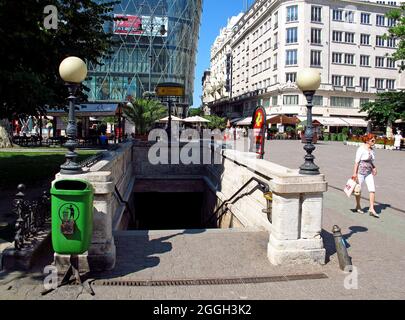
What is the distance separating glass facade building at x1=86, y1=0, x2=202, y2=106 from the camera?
6038 centimetres

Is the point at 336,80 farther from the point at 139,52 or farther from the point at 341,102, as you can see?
the point at 139,52

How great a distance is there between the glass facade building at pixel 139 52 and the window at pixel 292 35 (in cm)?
1686

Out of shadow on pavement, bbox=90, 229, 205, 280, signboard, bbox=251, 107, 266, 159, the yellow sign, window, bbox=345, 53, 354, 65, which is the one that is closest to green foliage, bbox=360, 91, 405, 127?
the yellow sign

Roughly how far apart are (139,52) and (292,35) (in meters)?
23.2

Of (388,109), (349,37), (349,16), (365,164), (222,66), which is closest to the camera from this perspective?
(365,164)

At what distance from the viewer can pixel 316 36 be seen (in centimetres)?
6050

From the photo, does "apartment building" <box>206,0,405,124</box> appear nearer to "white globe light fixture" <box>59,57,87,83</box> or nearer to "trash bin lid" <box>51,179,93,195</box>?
"white globe light fixture" <box>59,57,87,83</box>

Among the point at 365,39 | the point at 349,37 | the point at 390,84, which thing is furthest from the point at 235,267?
the point at 390,84

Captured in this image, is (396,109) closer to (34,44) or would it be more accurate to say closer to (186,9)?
(34,44)

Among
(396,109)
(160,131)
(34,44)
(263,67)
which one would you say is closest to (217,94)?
(263,67)

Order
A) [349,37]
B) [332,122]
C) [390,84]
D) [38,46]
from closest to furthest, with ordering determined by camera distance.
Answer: [38,46] → [332,122] → [349,37] → [390,84]

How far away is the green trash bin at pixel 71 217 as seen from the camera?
187 inches

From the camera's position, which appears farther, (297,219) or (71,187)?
(297,219)

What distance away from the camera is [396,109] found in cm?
3647
